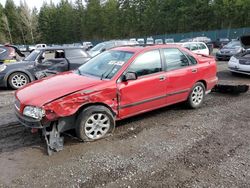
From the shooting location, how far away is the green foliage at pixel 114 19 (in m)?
51.7

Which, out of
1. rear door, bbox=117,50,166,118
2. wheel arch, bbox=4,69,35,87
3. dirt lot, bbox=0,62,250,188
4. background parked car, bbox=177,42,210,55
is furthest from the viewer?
background parked car, bbox=177,42,210,55

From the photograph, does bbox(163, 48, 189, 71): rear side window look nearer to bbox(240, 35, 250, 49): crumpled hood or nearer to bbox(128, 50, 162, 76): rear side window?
bbox(128, 50, 162, 76): rear side window

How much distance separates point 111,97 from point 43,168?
1.57 metres

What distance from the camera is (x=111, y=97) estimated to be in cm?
450

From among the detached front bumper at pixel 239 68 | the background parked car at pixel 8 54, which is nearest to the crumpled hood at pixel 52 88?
the background parked car at pixel 8 54

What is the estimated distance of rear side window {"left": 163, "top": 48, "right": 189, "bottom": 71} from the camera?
5.40 metres

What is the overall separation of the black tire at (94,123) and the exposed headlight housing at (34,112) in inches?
23.2

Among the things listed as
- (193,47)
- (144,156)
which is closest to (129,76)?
(144,156)

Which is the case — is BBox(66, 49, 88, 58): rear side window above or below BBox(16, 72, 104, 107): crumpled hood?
above

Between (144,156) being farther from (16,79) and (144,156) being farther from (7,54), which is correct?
(7,54)

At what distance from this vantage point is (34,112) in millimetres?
3977

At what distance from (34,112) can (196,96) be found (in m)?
3.68

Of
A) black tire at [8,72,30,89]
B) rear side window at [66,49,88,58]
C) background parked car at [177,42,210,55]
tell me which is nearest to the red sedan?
rear side window at [66,49,88,58]

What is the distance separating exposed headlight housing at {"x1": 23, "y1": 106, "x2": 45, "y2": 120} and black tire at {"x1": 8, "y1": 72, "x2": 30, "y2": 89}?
524 cm
